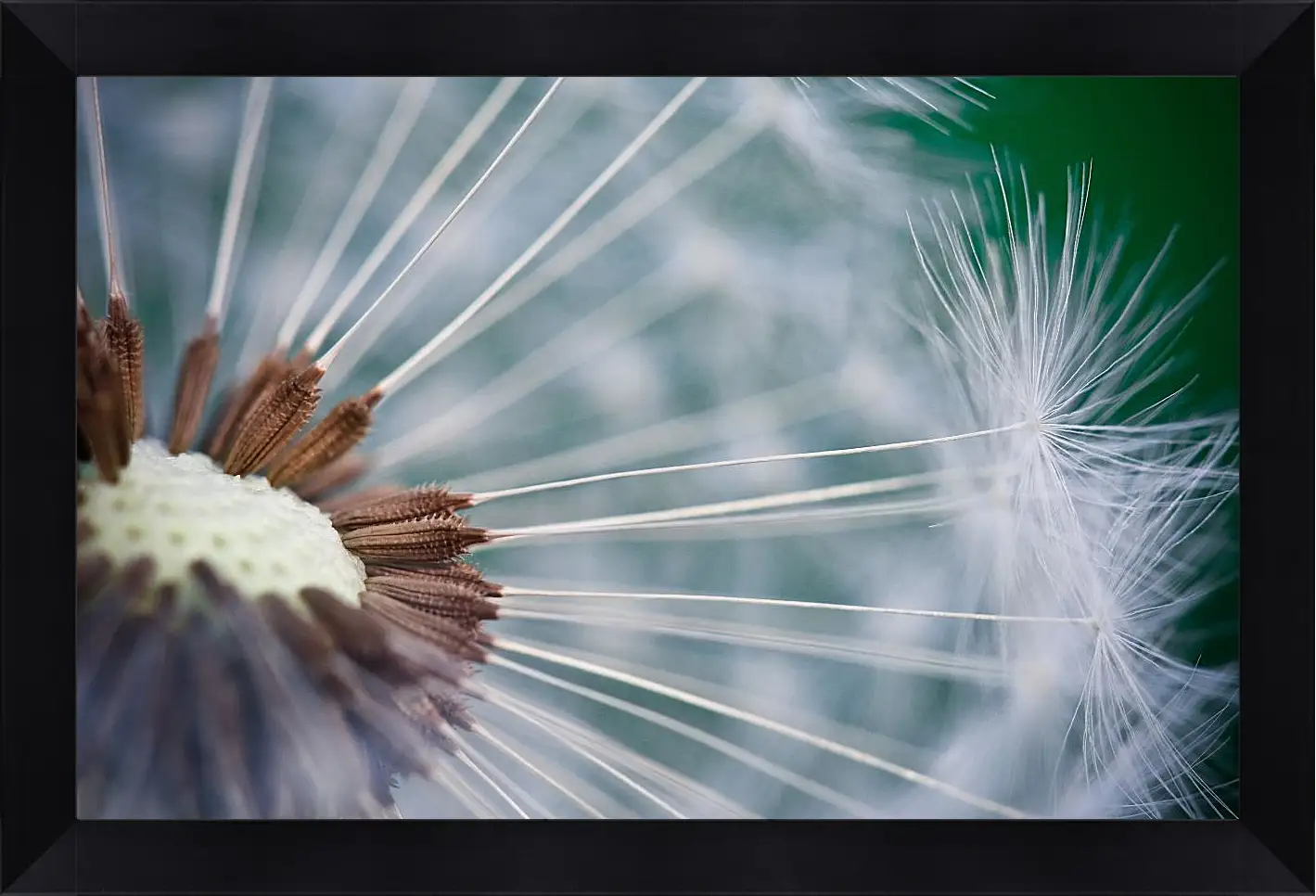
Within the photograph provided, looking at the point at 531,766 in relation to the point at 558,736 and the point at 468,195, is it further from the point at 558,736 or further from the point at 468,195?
the point at 468,195

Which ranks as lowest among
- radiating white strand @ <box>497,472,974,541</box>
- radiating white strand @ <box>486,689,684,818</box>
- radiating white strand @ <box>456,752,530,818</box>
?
radiating white strand @ <box>456,752,530,818</box>

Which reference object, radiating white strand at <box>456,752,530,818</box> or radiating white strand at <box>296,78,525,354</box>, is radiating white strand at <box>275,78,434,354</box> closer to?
radiating white strand at <box>296,78,525,354</box>

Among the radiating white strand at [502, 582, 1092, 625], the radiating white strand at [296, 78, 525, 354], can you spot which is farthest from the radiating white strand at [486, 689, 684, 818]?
the radiating white strand at [296, 78, 525, 354]
